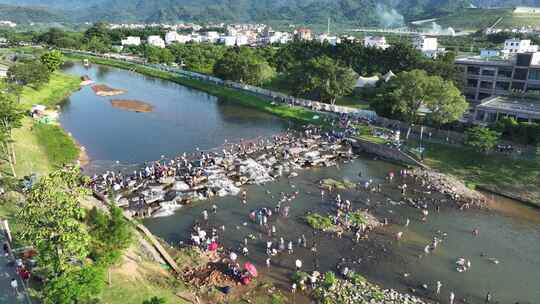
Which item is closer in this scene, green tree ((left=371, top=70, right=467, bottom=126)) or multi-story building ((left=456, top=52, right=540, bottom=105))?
green tree ((left=371, top=70, right=467, bottom=126))

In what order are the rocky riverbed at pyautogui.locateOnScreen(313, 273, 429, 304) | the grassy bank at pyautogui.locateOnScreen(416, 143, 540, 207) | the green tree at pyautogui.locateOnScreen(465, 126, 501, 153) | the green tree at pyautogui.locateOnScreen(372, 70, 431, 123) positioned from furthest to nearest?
the green tree at pyautogui.locateOnScreen(372, 70, 431, 123) → the green tree at pyautogui.locateOnScreen(465, 126, 501, 153) → the grassy bank at pyautogui.locateOnScreen(416, 143, 540, 207) → the rocky riverbed at pyautogui.locateOnScreen(313, 273, 429, 304)

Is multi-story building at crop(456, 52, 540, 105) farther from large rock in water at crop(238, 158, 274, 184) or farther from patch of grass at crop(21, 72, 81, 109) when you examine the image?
patch of grass at crop(21, 72, 81, 109)

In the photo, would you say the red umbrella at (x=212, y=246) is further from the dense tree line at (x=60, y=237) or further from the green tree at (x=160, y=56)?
the green tree at (x=160, y=56)

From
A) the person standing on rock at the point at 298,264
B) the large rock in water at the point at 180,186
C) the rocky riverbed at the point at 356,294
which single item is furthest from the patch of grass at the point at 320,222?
the large rock in water at the point at 180,186

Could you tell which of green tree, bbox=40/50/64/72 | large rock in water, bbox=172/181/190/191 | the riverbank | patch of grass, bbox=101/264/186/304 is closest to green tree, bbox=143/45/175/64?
green tree, bbox=40/50/64/72

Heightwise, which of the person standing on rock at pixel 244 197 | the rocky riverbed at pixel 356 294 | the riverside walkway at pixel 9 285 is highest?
the riverside walkway at pixel 9 285

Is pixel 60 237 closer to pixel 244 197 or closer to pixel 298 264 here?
pixel 298 264

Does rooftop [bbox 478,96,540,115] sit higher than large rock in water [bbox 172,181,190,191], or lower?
higher
